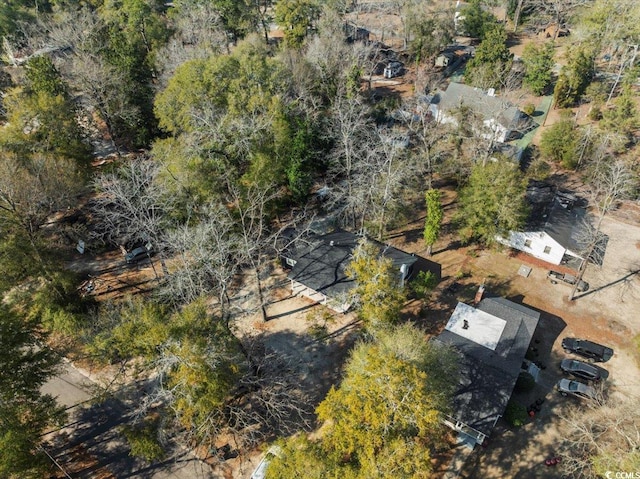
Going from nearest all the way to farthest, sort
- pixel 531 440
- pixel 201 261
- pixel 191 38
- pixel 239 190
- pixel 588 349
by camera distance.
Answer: pixel 531 440 → pixel 201 261 → pixel 588 349 → pixel 239 190 → pixel 191 38

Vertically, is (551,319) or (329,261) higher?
(329,261)

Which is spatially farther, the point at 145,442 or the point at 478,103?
the point at 478,103

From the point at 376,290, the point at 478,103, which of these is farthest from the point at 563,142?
the point at 376,290

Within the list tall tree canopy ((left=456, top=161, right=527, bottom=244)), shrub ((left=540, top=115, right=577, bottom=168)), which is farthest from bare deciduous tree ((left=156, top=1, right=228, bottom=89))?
shrub ((left=540, top=115, right=577, bottom=168))

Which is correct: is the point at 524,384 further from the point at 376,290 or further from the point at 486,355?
the point at 376,290

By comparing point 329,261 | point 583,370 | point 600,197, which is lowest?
point 583,370

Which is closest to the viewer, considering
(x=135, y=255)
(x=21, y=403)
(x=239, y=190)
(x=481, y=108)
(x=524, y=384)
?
(x=21, y=403)

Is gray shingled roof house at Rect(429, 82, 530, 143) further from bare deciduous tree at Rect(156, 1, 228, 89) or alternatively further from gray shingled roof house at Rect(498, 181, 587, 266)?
bare deciduous tree at Rect(156, 1, 228, 89)
